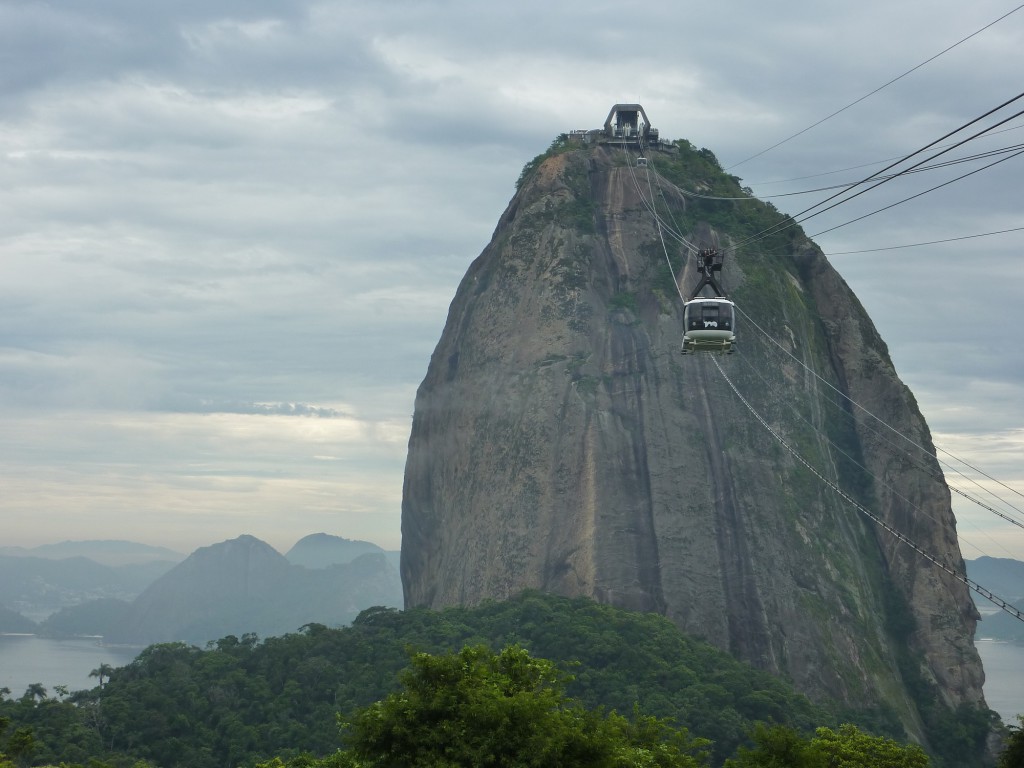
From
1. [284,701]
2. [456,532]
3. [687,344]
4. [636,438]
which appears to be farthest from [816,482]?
[687,344]

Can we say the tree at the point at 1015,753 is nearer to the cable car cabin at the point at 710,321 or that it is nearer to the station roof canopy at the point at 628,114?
the cable car cabin at the point at 710,321

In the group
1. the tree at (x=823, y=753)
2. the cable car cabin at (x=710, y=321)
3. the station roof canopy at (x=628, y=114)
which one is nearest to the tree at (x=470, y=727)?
the tree at (x=823, y=753)

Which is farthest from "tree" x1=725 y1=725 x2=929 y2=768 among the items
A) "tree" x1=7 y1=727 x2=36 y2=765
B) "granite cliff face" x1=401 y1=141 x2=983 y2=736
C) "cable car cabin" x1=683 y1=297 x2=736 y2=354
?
"granite cliff face" x1=401 y1=141 x2=983 y2=736

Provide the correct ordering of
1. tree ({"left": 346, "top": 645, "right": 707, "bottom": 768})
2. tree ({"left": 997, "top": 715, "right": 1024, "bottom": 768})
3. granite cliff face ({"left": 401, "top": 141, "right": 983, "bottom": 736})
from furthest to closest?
granite cliff face ({"left": 401, "top": 141, "right": 983, "bottom": 736}) < tree ({"left": 997, "top": 715, "right": 1024, "bottom": 768}) < tree ({"left": 346, "top": 645, "right": 707, "bottom": 768})

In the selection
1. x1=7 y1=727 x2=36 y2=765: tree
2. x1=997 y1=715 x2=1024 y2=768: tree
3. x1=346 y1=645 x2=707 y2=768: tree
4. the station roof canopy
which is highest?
the station roof canopy

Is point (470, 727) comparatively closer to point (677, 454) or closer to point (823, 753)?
point (823, 753)

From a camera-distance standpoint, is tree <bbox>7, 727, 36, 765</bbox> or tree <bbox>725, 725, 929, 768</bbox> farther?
tree <bbox>7, 727, 36, 765</bbox>

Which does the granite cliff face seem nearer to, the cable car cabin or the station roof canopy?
the station roof canopy
